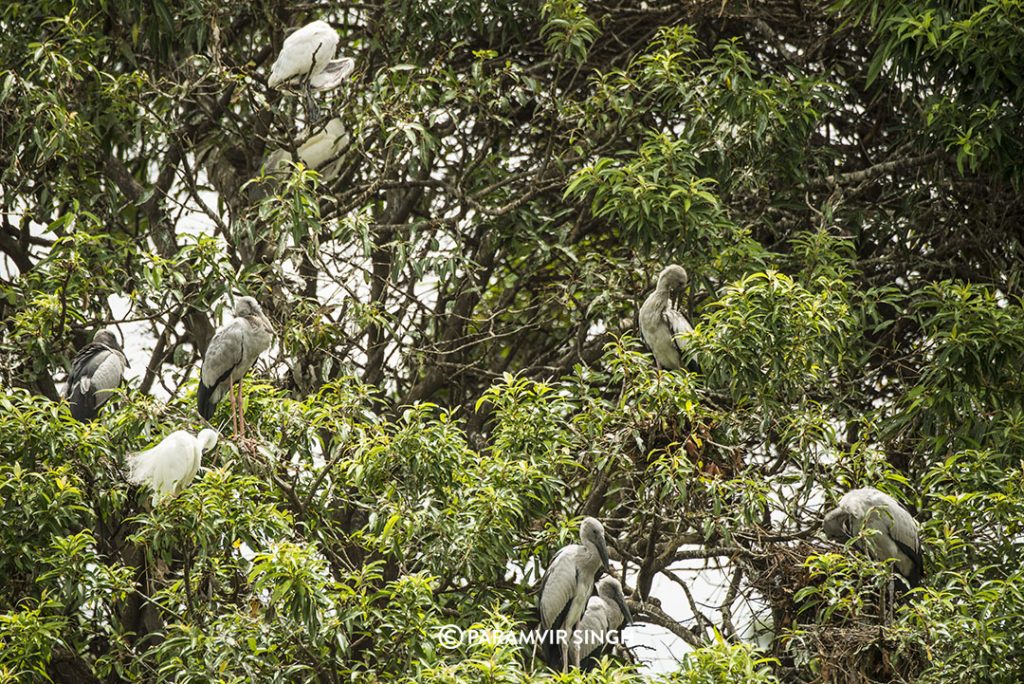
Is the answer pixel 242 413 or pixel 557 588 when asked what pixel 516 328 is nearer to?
pixel 242 413

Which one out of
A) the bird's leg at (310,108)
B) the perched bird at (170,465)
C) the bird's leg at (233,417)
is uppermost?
the bird's leg at (310,108)

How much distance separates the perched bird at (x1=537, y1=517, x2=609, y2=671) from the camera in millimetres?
6035

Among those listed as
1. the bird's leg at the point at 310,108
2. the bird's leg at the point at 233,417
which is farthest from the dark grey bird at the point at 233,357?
the bird's leg at the point at 310,108

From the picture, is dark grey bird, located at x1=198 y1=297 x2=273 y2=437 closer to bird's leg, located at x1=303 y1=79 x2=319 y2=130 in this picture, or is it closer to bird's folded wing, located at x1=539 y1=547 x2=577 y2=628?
bird's leg, located at x1=303 y1=79 x2=319 y2=130

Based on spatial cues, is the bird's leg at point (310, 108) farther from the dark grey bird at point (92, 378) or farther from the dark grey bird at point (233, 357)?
the dark grey bird at point (92, 378)

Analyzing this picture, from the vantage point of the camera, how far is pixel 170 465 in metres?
6.05

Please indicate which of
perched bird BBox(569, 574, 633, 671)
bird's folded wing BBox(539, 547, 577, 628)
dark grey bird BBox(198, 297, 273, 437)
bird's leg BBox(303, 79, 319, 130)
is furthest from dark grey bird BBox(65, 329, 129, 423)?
perched bird BBox(569, 574, 633, 671)

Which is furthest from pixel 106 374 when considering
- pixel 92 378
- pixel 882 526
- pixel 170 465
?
pixel 882 526

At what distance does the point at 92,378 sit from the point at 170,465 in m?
1.06

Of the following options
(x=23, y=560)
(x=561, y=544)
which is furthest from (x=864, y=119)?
(x=23, y=560)

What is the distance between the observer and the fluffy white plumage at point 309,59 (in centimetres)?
755

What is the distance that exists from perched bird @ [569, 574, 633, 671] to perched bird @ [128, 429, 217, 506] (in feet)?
5.50

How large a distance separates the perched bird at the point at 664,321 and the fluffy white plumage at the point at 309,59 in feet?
6.63

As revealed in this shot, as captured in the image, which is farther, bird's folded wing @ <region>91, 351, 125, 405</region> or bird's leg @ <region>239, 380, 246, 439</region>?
bird's folded wing @ <region>91, 351, 125, 405</region>
